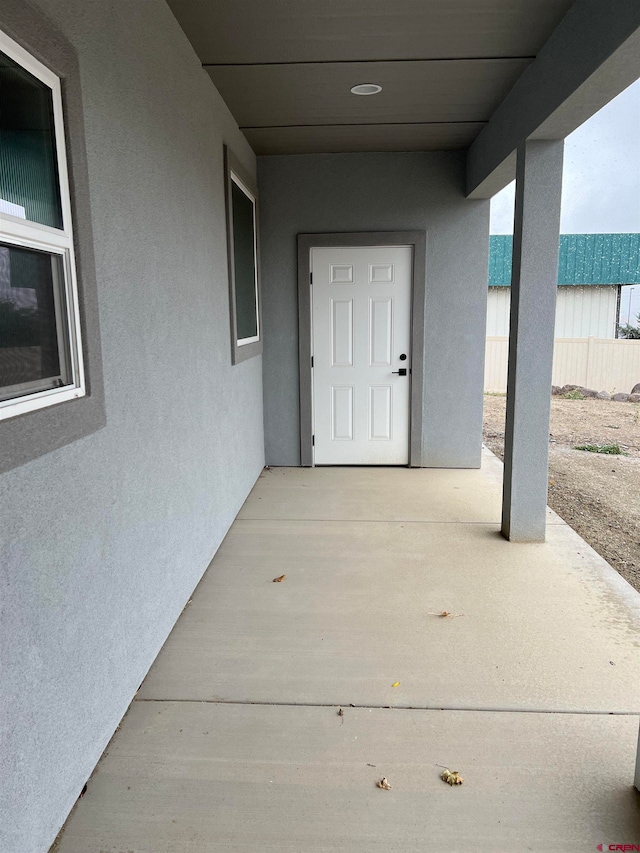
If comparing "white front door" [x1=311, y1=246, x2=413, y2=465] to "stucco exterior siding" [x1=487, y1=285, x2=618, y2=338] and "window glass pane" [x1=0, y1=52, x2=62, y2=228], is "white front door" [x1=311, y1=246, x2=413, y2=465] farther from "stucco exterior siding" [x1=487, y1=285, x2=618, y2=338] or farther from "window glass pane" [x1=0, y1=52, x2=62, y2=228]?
"stucco exterior siding" [x1=487, y1=285, x2=618, y2=338]

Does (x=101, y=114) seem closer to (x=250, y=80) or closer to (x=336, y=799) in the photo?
(x=250, y=80)

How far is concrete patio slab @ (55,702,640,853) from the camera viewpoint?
1.76 metres

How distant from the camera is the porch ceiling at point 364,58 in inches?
117

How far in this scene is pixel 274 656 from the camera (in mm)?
2723

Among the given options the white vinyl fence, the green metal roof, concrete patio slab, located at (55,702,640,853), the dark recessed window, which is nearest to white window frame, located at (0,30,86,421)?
concrete patio slab, located at (55,702,640,853)

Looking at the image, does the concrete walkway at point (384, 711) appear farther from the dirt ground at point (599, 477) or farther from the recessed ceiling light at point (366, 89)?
the recessed ceiling light at point (366, 89)

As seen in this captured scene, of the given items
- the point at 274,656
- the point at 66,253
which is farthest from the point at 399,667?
the point at 66,253

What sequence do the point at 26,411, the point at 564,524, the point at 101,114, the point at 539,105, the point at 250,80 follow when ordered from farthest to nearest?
the point at 564,524, the point at 250,80, the point at 539,105, the point at 101,114, the point at 26,411

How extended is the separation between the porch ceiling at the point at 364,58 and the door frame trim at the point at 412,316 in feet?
3.28

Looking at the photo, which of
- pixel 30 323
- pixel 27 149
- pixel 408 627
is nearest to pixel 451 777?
pixel 408 627

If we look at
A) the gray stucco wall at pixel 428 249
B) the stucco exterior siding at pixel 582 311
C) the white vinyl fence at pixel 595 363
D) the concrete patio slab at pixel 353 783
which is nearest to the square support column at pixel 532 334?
the gray stucco wall at pixel 428 249

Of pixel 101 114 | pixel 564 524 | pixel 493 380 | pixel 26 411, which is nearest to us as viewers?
pixel 26 411

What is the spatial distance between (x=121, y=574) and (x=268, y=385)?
393cm

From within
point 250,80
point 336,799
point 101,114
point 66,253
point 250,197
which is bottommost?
point 336,799
